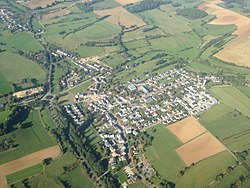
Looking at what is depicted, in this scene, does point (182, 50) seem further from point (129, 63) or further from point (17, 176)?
point (17, 176)

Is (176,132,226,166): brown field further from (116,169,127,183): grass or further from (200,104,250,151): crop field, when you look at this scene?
(116,169,127,183): grass

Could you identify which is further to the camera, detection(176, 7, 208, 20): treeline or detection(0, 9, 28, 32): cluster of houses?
detection(176, 7, 208, 20): treeline

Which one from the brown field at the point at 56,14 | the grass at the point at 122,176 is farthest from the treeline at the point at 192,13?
the grass at the point at 122,176

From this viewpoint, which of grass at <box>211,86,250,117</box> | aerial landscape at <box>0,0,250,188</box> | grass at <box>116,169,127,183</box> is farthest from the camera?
grass at <box>211,86,250,117</box>

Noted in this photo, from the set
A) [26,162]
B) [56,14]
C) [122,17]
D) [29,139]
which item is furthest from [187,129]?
[56,14]

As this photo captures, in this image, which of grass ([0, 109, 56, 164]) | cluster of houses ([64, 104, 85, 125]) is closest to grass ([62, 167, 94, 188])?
grass ([0, 109, 56, 164])

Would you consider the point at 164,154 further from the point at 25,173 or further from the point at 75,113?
the point at 25,173
